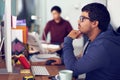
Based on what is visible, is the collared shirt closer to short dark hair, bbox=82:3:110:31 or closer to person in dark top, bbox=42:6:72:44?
person in dark top, bbox=42:6:72:44

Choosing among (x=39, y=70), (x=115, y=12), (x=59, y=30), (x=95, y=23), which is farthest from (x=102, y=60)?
(x=59, y=30)

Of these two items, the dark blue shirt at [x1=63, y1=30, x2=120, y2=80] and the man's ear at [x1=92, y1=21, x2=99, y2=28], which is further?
the man's ear at [x1=92, y1=21, x2=99, y2=28]

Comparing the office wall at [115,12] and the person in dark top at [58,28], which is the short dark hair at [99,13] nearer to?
the office wall at [115,12]

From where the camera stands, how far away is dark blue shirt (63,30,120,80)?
1.90 m

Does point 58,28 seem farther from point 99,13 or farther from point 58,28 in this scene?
point 99,13

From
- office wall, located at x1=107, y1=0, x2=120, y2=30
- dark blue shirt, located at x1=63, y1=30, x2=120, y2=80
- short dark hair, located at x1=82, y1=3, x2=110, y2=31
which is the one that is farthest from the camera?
office wall, located at x1=107, y1=0, x2=120, y2=30

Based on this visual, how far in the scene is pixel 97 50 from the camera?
190cm

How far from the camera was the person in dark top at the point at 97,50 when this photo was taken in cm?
191

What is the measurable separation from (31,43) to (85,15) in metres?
1.11

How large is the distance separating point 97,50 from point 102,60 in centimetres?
8

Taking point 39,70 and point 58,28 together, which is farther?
point 58,28

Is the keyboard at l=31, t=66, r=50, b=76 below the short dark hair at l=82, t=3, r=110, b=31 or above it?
below

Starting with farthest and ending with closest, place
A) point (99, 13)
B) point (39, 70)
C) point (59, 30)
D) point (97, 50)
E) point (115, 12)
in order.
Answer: point (59, 30) < point (115, 12) < point (39, 70) < point (99, 13) < point (97, 50)

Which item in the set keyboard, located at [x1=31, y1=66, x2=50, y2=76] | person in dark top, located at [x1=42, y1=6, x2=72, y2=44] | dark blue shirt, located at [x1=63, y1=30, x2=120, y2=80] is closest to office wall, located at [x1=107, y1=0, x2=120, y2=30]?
person in dark top, located at [x1=42, y1=6, x2=72, y2=44]
